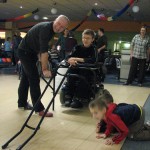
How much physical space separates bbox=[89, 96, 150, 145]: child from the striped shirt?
4077 millimetres

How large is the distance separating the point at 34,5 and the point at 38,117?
9641mm

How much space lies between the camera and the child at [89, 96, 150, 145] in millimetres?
2635

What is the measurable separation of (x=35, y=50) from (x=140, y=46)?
376 cm

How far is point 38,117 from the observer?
3.53 meters

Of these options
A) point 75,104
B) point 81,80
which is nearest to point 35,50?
point 81,80

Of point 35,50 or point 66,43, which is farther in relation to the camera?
point 66,43

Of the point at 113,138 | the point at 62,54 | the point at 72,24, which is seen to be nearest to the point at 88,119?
the point at 113,138

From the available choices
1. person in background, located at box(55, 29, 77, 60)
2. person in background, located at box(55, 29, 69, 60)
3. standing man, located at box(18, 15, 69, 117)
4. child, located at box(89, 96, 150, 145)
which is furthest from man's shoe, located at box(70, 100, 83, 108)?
person in background, located at box(55, 29, 69, 60)

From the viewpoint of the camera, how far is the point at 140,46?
6.69 meters

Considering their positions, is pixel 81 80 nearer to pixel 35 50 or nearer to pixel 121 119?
pixel 35 50

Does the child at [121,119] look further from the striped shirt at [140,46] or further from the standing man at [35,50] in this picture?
the striped shirt at [140,46]

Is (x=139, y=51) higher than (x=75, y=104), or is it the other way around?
(x=139, y=51)

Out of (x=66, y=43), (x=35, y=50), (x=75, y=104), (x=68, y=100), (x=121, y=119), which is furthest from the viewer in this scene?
(x=66, y=43)

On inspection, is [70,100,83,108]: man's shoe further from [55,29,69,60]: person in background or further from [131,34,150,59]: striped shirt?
[55,29,69,60]: person in background
